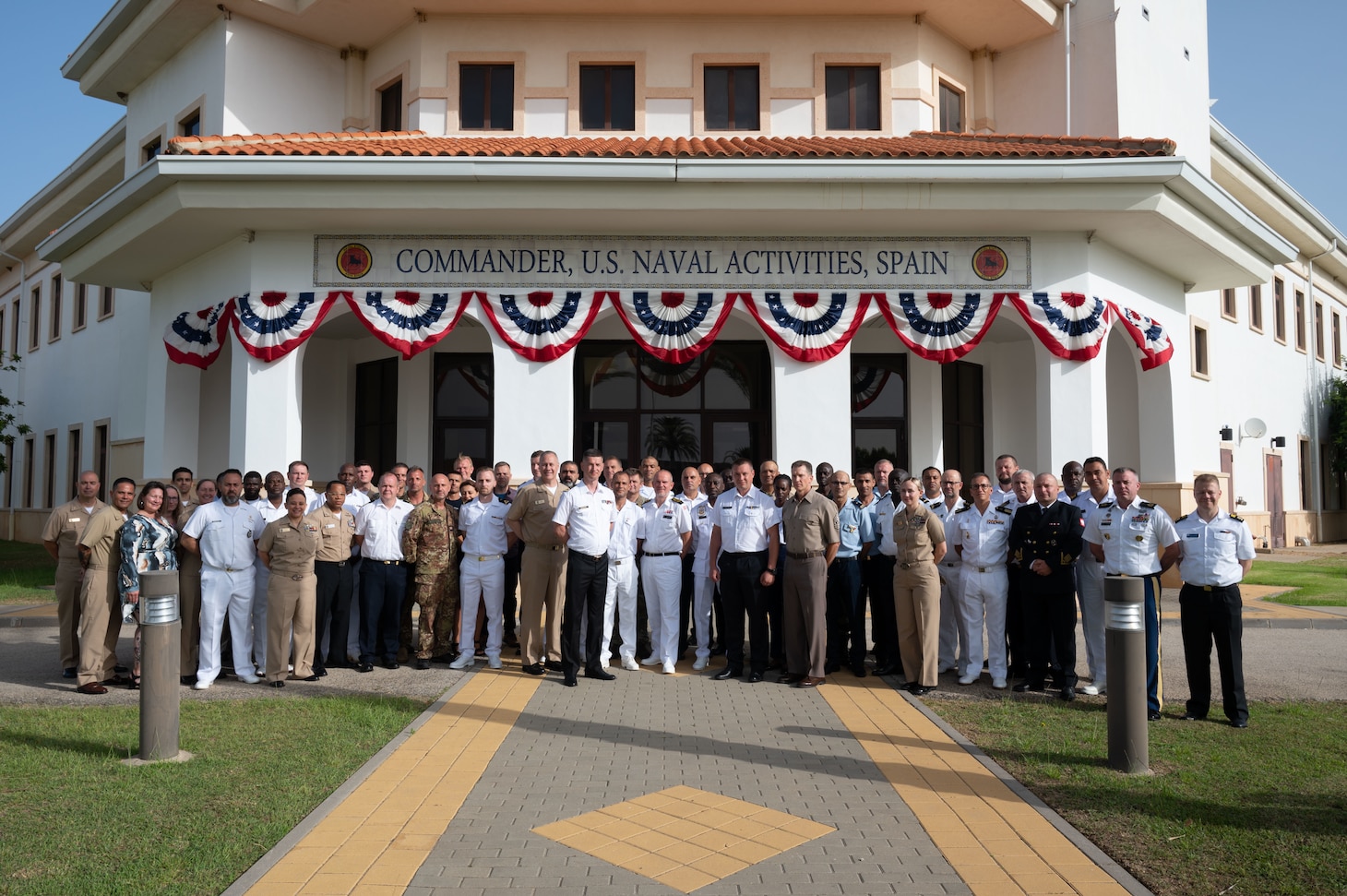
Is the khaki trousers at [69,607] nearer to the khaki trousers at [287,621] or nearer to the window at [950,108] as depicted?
the khaki trousers at [287,621]

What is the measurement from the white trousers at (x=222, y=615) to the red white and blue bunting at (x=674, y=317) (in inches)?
202

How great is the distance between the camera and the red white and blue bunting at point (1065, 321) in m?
13.5

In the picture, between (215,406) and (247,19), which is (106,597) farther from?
(247,19)

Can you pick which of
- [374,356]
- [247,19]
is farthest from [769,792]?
[247,19]

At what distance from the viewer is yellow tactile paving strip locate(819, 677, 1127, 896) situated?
168 inches

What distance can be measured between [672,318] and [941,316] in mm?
3649

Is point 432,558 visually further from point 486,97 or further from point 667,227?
point 486,97

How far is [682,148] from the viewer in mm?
13031

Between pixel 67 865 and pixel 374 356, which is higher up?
pixel 374 356

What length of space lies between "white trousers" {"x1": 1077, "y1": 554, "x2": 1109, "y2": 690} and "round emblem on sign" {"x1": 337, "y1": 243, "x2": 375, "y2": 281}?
31.8 ft

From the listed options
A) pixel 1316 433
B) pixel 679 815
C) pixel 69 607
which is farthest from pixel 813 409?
pixel 1316 433

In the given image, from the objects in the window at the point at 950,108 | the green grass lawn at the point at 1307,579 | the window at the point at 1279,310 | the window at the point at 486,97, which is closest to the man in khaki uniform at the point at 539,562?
the window at the point at 486,97

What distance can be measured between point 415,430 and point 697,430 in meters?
4.56

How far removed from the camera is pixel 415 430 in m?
16.1
